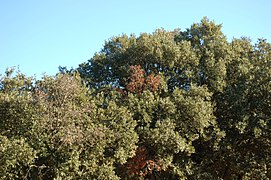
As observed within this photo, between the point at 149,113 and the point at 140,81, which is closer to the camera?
the point at 149,113

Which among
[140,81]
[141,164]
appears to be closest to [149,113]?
[140,81]

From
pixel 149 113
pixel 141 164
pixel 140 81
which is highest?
pixel 140 81

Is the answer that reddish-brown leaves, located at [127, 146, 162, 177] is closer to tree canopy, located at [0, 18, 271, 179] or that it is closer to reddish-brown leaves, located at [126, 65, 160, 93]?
tree canopy, located at [0, 18, 271, 179]

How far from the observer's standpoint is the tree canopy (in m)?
26.3

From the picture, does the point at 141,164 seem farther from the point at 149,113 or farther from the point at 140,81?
the point at 140,81

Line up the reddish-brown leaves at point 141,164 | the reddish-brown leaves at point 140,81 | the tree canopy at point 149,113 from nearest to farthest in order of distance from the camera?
1. the tree canopy at point 149,113
2. the reddish-brown leaves at point 141,164
3. the reddish-brown leaves at point 140,81

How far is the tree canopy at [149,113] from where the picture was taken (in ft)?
86.4

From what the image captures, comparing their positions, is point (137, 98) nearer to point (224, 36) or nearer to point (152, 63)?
point (152, 63)

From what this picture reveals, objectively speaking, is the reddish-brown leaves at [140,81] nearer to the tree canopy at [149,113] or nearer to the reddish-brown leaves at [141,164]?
the tree canopy at [149,113]

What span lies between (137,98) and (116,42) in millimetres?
9631

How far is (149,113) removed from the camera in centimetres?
3088

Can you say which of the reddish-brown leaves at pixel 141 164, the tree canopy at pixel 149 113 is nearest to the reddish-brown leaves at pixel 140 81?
the tree canopy at pixel 149 113

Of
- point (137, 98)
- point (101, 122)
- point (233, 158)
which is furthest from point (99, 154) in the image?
point (233, 158)

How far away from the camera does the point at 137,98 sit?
32000mm
